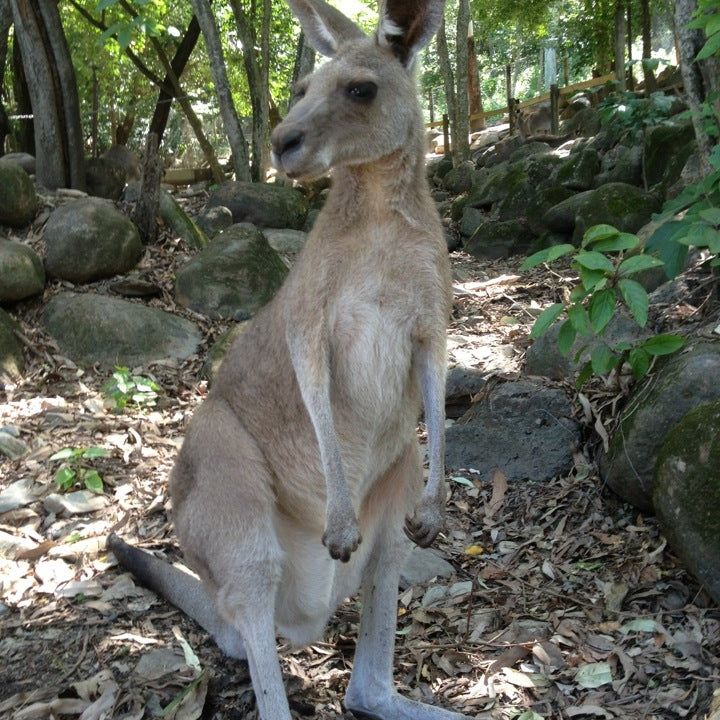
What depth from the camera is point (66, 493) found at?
467cm

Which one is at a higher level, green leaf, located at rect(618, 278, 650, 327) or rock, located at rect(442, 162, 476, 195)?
rock, located at rect(442, 162, 476, 195)

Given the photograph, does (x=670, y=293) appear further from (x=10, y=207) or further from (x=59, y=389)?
(x=10, y=207)

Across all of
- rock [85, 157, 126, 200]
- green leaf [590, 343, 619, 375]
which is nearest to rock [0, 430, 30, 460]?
green leaf [590, 343, 619, 375]

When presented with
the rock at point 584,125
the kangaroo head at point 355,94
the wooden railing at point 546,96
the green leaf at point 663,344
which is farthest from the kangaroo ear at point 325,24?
the wooden railing at point 546,96

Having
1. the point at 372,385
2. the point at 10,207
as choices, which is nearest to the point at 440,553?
the point at 372,385

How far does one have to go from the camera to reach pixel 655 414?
13.2 ft

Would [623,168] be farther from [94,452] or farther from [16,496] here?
[16,496]

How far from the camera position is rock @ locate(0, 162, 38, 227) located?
7486 mm

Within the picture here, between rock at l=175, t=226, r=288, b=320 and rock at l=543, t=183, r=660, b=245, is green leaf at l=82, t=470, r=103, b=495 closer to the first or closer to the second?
rock at l=175, t=226, r=288, b=320

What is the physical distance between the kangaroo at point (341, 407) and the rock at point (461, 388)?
2192 mm

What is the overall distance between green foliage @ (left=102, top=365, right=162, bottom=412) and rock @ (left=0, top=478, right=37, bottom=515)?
1.02 metres

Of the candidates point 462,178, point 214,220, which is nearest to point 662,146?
point 214,220

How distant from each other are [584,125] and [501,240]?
7.80m

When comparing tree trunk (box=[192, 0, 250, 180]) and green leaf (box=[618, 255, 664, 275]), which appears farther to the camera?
tree trunk (box=[192, 0, 250, 180])
